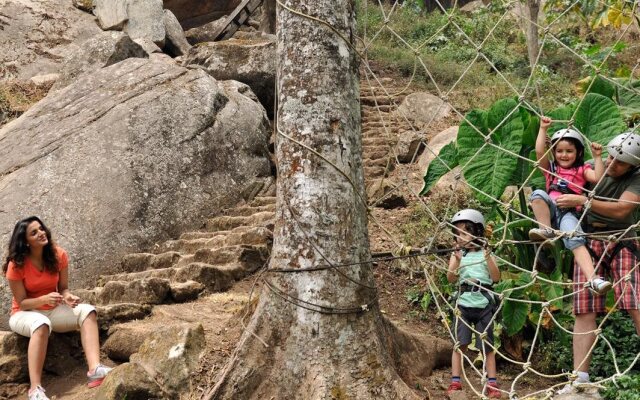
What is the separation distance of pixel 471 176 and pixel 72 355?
270cm

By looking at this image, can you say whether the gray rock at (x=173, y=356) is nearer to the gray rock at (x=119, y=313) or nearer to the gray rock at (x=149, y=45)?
the gray rock at (x=119, y=313)

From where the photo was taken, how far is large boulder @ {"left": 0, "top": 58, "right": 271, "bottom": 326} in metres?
6.35

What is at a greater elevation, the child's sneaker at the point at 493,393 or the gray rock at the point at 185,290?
the child's sneaker at the point at 493,393

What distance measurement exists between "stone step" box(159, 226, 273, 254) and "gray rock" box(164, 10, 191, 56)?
755 cm

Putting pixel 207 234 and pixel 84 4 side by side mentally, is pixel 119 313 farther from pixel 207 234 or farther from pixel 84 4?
pixel 84 4

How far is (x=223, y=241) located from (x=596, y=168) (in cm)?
325

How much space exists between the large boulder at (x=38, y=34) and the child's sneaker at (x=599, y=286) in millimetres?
10355

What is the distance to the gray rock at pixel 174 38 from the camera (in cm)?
1349

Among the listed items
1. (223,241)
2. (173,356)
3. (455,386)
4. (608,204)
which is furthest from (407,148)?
(173,356)

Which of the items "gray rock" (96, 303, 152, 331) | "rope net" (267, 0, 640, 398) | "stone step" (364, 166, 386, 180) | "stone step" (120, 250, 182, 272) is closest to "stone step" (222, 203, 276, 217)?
"stone step" (120, 250, 182, 272)

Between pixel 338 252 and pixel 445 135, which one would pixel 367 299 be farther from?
pixel 445 135

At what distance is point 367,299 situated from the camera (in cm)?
385

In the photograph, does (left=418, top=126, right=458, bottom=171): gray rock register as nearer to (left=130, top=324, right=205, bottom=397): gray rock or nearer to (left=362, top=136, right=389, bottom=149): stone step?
(left=362, top=136, right=389, bottom=149): stone step

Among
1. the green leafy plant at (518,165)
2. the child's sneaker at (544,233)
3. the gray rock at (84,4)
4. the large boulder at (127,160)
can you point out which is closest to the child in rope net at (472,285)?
the green leafy plant at (518,165)
